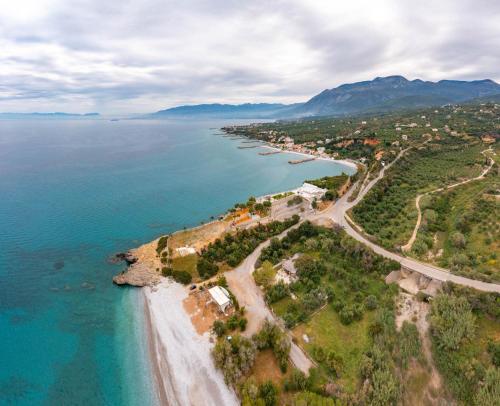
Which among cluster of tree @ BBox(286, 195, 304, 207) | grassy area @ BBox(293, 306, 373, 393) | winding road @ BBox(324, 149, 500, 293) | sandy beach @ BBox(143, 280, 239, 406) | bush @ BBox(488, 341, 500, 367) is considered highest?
cluster of tree @ BBox(286, 195, 304, 207)

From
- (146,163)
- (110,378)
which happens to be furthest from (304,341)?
(146,163)

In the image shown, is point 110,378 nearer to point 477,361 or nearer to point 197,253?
point 197,253

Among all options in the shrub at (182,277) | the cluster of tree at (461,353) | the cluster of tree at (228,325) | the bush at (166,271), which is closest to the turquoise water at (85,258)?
the bush at (166,271)

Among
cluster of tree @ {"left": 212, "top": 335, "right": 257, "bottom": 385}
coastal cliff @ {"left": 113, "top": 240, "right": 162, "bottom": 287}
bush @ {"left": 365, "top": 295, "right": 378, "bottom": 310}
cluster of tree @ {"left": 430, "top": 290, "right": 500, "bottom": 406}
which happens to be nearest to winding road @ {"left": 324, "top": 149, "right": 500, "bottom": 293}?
cluster of tree @ {"left": 430, "top": 290, "right": 500, "bottom": 406}

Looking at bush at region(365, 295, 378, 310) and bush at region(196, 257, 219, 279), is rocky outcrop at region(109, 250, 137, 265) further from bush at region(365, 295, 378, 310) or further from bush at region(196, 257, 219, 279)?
bush at region(365, 295, 378, 310)

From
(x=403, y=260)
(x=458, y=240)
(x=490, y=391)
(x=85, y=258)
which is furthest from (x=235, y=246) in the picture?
(x=458, y=240)

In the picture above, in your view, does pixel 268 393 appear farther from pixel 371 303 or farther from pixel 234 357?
pixel 371 303
